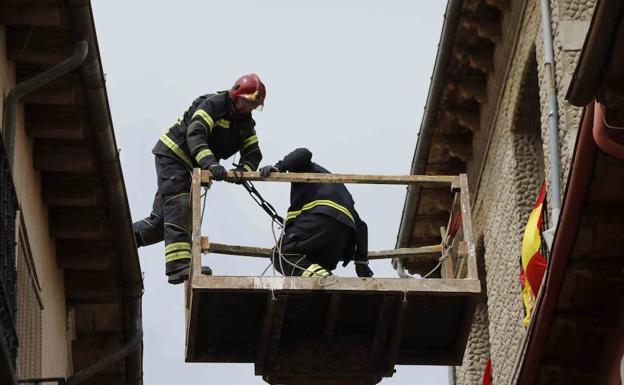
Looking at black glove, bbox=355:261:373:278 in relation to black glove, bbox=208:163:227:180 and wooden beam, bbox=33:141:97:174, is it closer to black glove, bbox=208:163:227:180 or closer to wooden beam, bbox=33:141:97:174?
black glove, bbox=208:163:227:180

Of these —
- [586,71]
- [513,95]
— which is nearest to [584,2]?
[513,95]

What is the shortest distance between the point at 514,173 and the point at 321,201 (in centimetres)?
468

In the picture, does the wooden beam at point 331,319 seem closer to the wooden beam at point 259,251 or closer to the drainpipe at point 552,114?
the wooden beam at point 259,251

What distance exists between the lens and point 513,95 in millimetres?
25719

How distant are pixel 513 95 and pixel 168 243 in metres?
5.29

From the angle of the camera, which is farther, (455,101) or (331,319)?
(455,101)

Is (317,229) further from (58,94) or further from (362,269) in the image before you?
(58,94)

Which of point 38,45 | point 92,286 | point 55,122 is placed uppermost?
point 38,45

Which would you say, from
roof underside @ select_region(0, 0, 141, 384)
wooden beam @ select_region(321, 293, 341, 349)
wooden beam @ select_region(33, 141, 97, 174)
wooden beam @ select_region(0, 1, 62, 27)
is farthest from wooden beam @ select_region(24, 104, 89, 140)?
wooden beam @ select_region(321, 293, 341, 349)

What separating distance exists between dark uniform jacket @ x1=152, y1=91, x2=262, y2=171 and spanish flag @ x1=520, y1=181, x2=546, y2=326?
2.74 metres

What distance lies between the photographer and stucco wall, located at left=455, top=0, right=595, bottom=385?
22.8 m

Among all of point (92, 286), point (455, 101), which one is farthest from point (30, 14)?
point (455, 101)

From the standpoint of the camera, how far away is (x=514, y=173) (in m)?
25.9

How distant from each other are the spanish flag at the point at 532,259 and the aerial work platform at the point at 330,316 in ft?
3.98
